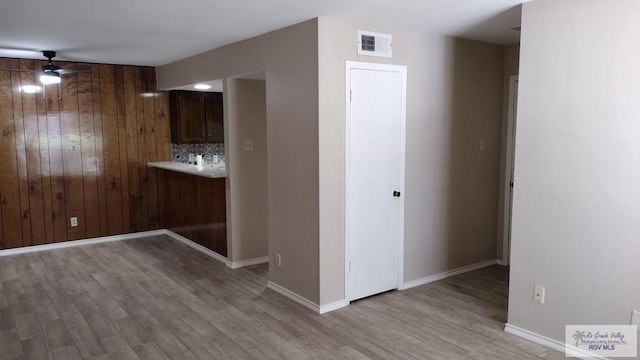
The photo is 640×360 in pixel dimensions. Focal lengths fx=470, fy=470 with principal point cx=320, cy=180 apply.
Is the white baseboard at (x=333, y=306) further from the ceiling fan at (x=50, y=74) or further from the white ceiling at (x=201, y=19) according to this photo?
the ceiling fan at (x=50, y=74)

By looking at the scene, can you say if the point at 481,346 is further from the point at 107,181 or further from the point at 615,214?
the point at 107,181

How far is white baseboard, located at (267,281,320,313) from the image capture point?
12.6 feet

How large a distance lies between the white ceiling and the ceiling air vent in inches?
4.4

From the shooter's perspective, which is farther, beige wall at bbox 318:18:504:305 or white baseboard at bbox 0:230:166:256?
white baseboard at bbox 0:230:166:256

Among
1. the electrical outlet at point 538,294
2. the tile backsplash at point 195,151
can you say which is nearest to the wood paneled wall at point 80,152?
the tile backsplash at point 195,151

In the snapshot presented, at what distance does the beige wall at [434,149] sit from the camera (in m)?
3.69

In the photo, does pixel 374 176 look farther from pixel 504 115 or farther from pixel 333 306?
pixel 504 115

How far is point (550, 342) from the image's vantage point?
10.4 ft

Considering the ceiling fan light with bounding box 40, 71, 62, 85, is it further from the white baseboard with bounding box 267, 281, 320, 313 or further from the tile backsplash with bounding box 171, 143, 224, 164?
the white baseboard with bounding box 267, 281, 320, 313

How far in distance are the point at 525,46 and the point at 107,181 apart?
5.27 meters

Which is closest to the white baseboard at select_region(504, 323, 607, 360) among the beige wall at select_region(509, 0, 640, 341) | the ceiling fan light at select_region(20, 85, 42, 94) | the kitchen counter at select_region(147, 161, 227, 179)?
the beige wall at select_region(509, 0, 640, 341)

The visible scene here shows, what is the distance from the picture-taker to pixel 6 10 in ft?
10.7

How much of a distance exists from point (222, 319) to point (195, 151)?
3.80 meters

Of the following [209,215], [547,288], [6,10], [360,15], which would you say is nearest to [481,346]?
[547,288]
